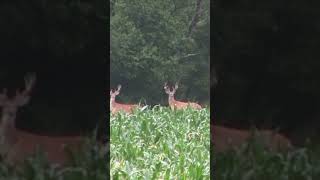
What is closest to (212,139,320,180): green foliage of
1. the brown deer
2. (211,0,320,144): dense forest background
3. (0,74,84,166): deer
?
the brown deer

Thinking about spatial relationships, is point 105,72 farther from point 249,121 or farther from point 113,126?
point 113,126

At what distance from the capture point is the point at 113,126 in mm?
8031

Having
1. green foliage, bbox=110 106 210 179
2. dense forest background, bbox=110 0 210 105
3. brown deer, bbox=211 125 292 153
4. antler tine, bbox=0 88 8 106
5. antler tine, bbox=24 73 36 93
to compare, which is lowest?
green foliage, bbox=110 106 210 179

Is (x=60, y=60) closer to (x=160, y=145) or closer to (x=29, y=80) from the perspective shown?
(x=29, y=80)

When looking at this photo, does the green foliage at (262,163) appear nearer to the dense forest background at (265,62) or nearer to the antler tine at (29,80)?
the dense forest background at (265,62)

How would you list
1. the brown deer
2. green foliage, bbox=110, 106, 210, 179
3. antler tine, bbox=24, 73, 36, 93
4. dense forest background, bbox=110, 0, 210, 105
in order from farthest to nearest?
dense forest background, bbox=110, 0, 210, 105, green foliage, bbox=110, 106, 210, 179, the brown deer, antler tine, bbox=24, 73, 36, 93

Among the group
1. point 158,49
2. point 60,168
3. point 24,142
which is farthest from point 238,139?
point 158,49

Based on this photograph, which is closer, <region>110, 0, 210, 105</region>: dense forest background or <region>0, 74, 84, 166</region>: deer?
<region>0, 74, 84, 166</region>: deer

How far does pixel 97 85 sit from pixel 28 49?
1.55ft

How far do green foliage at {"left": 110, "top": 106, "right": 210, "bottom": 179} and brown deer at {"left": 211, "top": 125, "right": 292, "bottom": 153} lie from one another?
1.82 m

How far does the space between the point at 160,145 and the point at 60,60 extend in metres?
3.52

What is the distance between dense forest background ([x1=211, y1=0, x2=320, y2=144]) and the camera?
3.68m

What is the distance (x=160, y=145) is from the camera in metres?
6.93

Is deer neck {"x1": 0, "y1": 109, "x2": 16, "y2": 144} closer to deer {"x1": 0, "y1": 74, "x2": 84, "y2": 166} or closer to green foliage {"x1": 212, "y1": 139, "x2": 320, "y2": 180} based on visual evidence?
deer {"x1": 0, "y1": 74, "x2": 84, "y2": 166}
